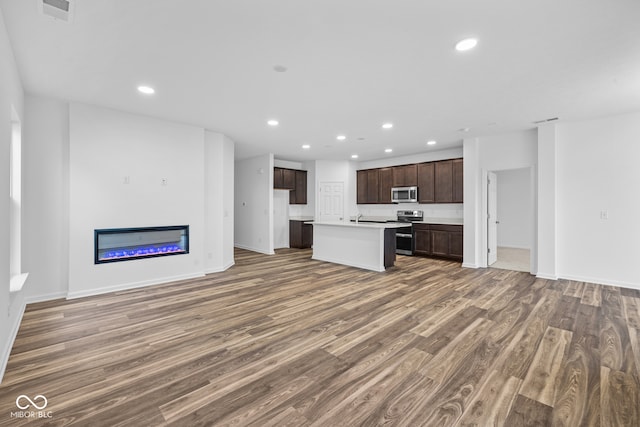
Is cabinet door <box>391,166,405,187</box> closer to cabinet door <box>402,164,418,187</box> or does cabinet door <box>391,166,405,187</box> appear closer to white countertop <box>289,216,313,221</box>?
cabinet door <box>402,164,418,187</box>

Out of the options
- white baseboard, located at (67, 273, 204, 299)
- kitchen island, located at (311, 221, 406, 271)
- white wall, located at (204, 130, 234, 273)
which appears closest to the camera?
white baseboard, located at (67, 273, 204, 299)

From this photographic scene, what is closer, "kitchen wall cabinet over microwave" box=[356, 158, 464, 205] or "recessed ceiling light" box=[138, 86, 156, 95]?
"recessed ceiling light" box=[138, 86, 156, 95]

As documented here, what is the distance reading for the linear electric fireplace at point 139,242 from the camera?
4.04 meters

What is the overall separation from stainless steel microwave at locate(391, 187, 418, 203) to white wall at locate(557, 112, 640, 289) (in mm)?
2877

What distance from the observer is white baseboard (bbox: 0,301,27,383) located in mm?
2104

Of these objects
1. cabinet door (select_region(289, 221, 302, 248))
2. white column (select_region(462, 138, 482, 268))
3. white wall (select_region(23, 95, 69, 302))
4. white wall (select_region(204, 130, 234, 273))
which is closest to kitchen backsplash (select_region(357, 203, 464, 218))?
white column (select_region(462, 138, 482, 268))

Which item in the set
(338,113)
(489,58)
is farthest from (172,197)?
(489,58)

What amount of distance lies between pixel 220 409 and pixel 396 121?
441 cm

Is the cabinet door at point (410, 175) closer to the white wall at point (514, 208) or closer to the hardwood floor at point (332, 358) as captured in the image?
the white wall at point (514, 208)

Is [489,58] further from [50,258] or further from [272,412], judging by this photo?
[50,258]

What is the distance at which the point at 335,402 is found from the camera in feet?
5.86

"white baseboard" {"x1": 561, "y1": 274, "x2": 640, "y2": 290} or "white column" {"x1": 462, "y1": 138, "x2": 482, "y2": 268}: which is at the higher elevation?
"white column" {"x1": 462, "y1": 138, "x2": 482, "y2": 268}

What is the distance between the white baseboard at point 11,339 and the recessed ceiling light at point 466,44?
4.40m
